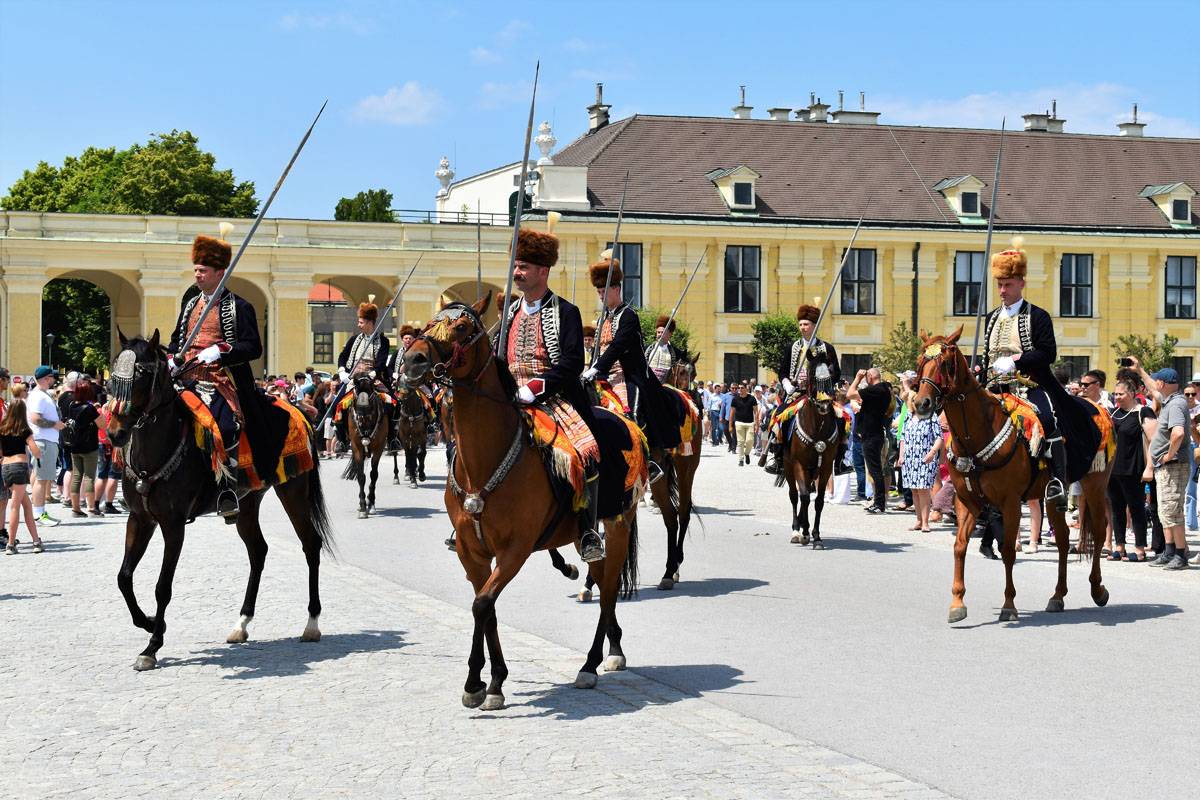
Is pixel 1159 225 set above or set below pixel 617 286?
above

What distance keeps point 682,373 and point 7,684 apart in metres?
13.4

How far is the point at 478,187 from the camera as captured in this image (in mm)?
77750

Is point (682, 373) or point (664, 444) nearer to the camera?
point (664, 444)

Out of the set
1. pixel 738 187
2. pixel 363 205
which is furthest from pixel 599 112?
pixel 363 205

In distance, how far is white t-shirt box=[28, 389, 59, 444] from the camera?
2061 cm

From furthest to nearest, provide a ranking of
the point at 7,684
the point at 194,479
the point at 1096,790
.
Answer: the point at 194,479 → the point at 7,684 → the point at 1096,790

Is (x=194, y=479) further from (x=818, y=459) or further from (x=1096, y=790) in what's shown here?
(x=818, y=459)

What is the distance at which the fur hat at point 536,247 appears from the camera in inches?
370

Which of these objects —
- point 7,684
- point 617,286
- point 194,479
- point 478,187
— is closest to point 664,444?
point 617,286

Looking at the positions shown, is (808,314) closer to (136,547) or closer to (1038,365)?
(1038,365)

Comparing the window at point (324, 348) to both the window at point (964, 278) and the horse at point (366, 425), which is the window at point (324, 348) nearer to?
the window at point (964, 278)

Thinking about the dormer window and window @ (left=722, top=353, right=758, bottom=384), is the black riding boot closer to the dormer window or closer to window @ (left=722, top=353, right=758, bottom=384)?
window @ (left=722, top=353, right=758, bottom=384)

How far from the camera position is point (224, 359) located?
35.2ft

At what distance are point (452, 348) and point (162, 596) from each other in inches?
125
